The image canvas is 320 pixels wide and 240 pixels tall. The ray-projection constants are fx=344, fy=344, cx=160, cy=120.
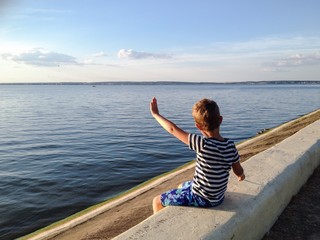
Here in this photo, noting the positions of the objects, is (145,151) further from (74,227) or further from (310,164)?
(310,164)

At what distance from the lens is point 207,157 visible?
12.3ft

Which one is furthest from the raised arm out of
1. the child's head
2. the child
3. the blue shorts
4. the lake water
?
the lake water

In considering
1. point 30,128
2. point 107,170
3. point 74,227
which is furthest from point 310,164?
point 30,128

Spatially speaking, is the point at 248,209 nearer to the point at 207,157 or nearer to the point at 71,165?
the point at 207,157

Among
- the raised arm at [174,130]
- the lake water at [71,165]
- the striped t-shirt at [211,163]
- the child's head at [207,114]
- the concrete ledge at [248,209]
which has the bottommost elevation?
the lake water at [71,165]

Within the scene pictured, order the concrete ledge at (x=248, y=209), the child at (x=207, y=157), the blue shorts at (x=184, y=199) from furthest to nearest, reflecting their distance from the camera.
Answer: the blue shorts at (x=184, y=199) → the child at (x=207, y=157) → the concrete ledge at (x=248, y=209)

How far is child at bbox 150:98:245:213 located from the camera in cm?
362

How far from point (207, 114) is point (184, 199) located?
111 cm

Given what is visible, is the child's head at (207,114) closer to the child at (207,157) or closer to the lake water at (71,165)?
the child at (207,157)

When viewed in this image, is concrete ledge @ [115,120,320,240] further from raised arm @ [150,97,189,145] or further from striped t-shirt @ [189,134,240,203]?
raised arm @ [150,97,189,145]

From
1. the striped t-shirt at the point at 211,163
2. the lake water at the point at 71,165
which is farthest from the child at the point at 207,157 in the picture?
the lake water at the point at 71,165

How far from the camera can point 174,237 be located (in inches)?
131

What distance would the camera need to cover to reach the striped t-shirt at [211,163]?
3.75m

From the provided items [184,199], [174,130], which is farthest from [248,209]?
[174,130]
